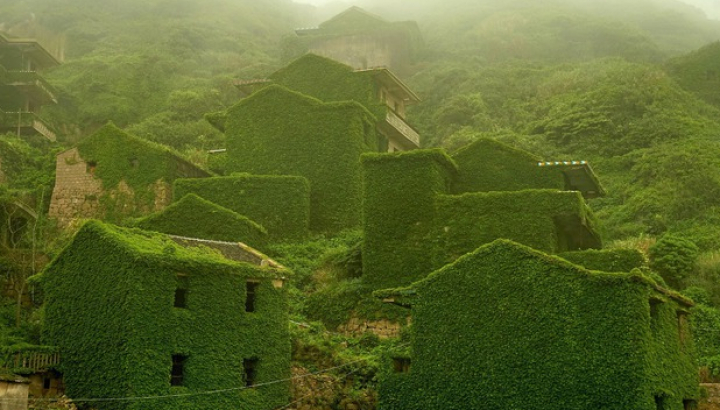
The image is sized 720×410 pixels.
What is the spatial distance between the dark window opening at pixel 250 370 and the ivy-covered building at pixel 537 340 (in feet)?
13.9

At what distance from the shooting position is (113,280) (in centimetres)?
2927

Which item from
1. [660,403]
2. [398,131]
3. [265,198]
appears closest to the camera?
[660,403]

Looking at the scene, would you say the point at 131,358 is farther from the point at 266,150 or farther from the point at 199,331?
the point at 266,150

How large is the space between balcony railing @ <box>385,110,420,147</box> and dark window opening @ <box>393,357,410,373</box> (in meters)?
24.7

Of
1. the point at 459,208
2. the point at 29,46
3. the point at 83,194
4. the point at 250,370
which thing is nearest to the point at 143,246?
A: the point at 250,370

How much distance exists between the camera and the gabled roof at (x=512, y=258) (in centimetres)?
2664

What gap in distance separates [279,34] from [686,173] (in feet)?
211

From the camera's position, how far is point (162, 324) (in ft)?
93.6

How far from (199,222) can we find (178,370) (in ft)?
40.6

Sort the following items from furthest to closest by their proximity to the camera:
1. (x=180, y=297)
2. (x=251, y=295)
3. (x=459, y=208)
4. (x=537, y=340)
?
(x=459, y=208) → (x=251, y=295) → (x=180, y=297) → (x=537, y=340)

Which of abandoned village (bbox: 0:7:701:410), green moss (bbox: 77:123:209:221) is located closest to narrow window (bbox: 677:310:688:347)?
abandoned village (bbox: 0:7:701:410)

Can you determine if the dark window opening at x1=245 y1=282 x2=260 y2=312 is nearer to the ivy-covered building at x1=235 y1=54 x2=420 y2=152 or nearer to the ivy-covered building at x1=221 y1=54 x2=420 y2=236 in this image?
the ivy-covered building at x1=221 y1=54 x2=420 y2=236

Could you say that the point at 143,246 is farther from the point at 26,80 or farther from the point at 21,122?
the point at 26,80

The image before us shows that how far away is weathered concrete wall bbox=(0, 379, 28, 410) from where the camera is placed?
25.4m
